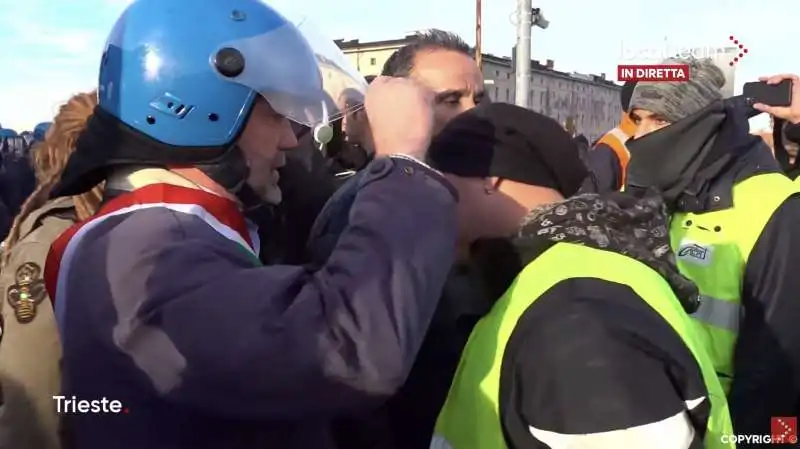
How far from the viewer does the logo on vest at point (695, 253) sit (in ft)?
9.45

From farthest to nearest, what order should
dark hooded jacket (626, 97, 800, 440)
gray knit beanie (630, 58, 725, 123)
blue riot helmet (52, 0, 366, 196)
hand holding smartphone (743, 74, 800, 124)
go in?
hand holding smartphone (743, 74, 800, 124)
gray knit beanie (630, 58, 725, 123)
dark hooded jacket (626, 97, 800, 440)
blue riot helmet (52, 0, 366, 196)

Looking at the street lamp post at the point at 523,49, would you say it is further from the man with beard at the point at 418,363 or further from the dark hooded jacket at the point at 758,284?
the man with beard at the point at 418,363

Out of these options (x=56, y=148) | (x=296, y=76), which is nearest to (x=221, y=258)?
(x=296, y=76)

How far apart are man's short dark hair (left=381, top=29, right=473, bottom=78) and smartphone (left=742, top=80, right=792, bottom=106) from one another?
1.26 meters

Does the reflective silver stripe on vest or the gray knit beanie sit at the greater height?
the gray knit beanie

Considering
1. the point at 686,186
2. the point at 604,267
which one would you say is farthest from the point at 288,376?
the point at 686,186

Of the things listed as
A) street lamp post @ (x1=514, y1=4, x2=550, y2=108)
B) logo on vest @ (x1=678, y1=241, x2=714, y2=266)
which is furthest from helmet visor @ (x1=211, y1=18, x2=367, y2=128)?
street lamp post @ (x1=514, y1=4, x2=550, y2=108)

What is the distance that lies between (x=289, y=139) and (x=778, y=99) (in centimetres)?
259

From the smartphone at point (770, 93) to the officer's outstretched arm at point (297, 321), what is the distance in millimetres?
2649

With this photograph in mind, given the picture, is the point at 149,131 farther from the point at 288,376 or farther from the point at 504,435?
the point at 504,435

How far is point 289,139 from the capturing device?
6.14ft

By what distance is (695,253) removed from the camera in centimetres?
291

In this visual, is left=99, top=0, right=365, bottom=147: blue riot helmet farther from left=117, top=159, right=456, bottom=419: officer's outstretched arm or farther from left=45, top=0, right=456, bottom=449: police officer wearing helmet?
Result: left=117, top=159, right=456, bottom=419: officer's outstretched arm

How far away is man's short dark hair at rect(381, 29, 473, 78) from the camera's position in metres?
3.41
